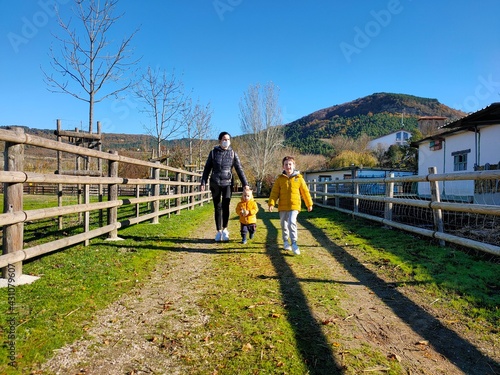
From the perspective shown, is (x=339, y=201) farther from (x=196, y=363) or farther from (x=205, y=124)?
(x=205, y=124)

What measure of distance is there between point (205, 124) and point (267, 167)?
1535cm

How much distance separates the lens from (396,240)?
6160mm

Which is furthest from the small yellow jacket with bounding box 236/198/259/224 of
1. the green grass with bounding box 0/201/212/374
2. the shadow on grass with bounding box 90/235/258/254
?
the green grass with bounding box 0/201/212/374

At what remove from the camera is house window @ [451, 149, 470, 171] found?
1864 centimetres

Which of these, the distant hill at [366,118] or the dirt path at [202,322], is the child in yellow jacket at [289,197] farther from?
A: the distant hill at [366,118]

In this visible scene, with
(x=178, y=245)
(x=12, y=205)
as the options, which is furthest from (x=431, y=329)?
(x=178, y=245)

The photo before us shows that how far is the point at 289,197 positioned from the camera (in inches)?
219

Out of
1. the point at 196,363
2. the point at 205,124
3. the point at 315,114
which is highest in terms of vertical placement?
the point at 315,114

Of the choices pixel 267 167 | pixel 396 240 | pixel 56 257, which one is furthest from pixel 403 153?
pixel 56 257

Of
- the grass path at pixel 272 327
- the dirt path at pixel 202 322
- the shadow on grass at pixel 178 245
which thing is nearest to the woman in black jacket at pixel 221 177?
the shadow on grass at pixel 178 245

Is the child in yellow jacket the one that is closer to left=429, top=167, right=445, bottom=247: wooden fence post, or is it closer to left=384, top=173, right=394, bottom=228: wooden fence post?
left=429, top=167, right=445, bottom=247: wooden fence post

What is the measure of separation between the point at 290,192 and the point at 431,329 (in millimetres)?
3196

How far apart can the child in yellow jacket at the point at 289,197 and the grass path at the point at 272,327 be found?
3.52 ft

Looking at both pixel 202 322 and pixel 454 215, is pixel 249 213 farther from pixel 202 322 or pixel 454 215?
pixel 454 215
